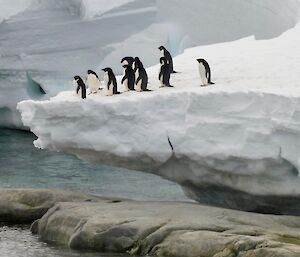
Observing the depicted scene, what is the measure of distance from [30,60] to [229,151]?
12.8 metres

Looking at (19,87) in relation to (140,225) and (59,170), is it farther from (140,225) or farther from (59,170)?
(140,225)

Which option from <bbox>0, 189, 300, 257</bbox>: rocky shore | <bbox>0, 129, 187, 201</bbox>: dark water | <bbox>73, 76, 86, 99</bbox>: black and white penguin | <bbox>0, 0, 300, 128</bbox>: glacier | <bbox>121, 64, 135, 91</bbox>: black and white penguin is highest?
<bbox>0, 0, 300, 128</bbox>: glacier

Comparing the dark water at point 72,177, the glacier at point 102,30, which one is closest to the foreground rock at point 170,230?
the dark water at point 72,177

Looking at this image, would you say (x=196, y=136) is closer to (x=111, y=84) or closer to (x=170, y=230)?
(x=170, y=230)

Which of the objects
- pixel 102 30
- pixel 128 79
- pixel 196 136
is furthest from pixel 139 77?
pixel 102 30

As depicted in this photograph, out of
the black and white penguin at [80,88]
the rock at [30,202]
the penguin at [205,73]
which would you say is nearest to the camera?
the penguin at [205,73]

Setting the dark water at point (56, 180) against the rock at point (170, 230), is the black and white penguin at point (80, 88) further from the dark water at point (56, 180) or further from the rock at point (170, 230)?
the dark water at point (56, 180)

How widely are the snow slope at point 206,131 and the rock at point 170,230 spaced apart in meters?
0.58

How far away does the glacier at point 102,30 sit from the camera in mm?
22031

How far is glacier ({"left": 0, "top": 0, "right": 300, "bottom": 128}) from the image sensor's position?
2203cm

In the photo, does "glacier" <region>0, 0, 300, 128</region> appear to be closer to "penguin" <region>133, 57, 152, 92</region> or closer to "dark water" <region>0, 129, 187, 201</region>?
"dark water" <region>0, 129, 187, 201</region>

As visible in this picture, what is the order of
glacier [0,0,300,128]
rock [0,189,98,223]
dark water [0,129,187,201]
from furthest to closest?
1. glacier [0,0,300,128]
2. dark water [0,129,187,201]
3. rock [0,189,98,223]

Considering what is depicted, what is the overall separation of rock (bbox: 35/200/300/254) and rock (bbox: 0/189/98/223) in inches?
43.7

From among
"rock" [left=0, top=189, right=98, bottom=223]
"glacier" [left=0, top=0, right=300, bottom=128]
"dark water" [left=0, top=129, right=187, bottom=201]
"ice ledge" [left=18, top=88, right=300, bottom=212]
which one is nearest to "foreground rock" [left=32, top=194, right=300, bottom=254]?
"ice ledge" [left=18, top=88, right=300, bottom=212]
